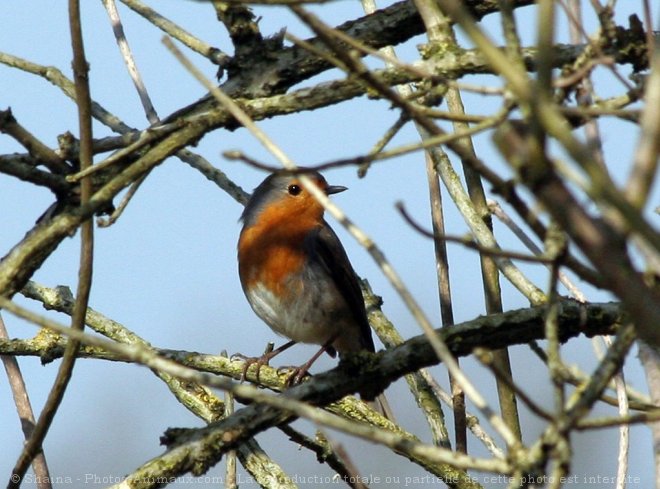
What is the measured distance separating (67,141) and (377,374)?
113 cm

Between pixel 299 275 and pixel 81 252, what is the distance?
3.72 m

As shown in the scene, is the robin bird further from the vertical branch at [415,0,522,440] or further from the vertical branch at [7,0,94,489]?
the vertical branch at [7,0,94,489]

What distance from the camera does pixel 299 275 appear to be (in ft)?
21.0

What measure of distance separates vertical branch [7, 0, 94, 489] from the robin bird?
3.43 m

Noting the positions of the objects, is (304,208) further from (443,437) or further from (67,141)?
(67,141)

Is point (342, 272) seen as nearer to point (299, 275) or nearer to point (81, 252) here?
point (299, 275)

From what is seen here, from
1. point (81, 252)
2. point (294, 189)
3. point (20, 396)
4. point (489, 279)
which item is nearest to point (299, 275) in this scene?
point (294, 189)

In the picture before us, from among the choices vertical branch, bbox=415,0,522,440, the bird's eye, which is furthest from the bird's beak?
vertical branch, bbox=415,0,522,440

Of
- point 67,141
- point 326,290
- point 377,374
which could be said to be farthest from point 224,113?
point 326,290

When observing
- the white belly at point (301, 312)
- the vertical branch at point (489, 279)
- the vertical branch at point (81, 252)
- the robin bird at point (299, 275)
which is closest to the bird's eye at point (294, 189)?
the robin bird at point (299, 275)

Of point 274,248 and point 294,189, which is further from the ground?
point 294,189

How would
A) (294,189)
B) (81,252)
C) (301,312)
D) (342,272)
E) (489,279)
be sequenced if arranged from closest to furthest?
(81,252) → (489,279) → (301,312) → (342,272) → (294,189)

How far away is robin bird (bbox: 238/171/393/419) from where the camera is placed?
20.8ft

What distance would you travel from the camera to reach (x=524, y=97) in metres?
1.12
